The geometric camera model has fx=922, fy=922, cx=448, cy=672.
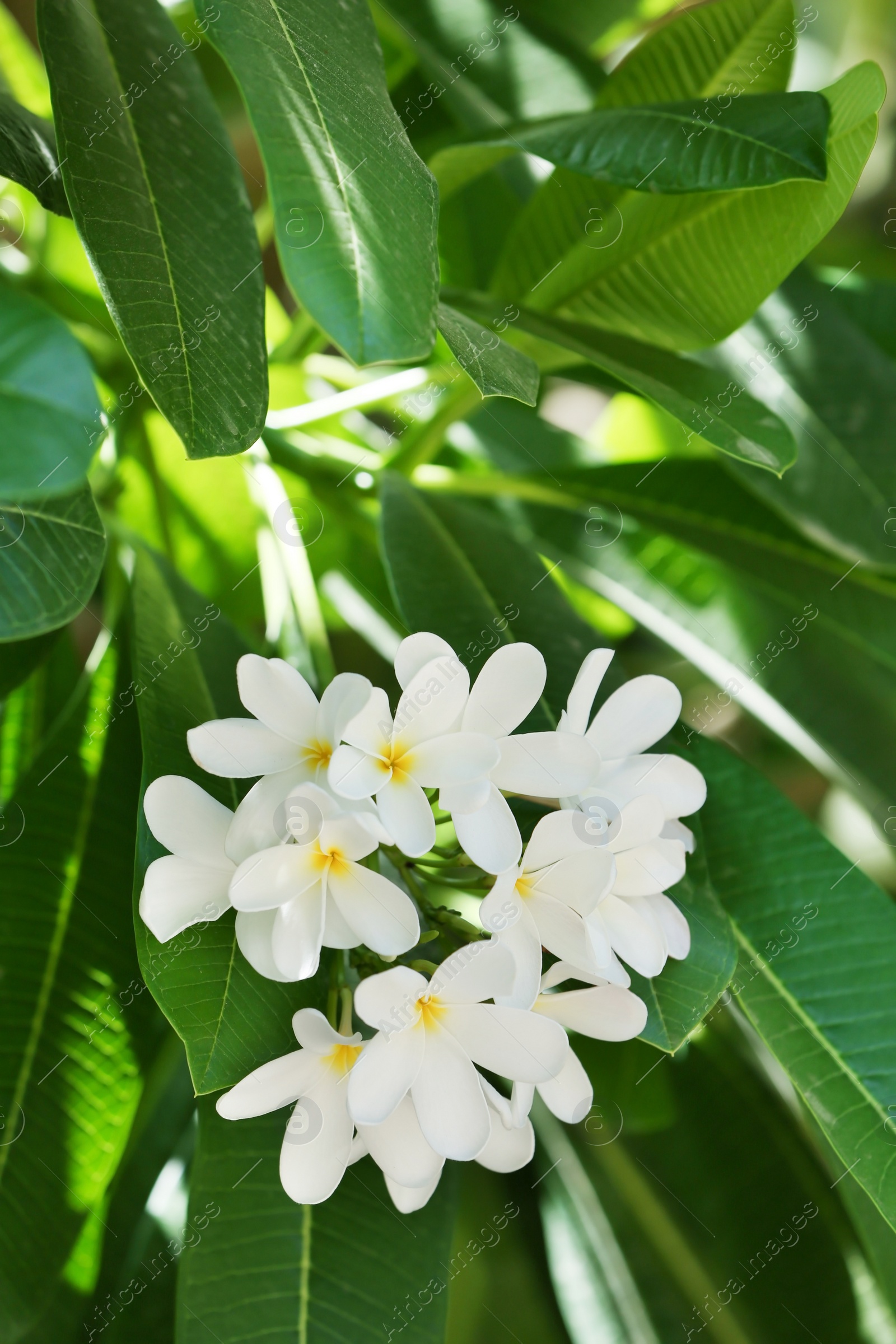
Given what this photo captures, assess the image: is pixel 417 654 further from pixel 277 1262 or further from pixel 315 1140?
pixel 277 1262

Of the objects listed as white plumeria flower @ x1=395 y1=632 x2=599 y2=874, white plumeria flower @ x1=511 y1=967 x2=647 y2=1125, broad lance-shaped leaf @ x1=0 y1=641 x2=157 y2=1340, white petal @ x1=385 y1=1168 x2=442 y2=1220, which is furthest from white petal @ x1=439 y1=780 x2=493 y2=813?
broad lance-shaped leaf @ x1=0 y1=641 x2=157 y2=1340

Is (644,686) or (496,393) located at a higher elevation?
(496,393)

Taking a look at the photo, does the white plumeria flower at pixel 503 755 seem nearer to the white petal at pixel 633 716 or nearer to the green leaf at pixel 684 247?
the white petal at pixel 633 716

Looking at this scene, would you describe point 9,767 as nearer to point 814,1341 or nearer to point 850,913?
point 850,913

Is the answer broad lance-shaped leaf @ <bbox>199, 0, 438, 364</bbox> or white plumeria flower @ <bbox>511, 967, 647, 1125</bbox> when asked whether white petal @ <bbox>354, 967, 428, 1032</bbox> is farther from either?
broad lance-shaped leaf @ <bbox>199, 0, 438, 364</bbox>

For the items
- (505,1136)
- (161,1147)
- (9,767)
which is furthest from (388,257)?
(161,1147)

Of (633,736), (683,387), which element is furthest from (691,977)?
(683,387)
